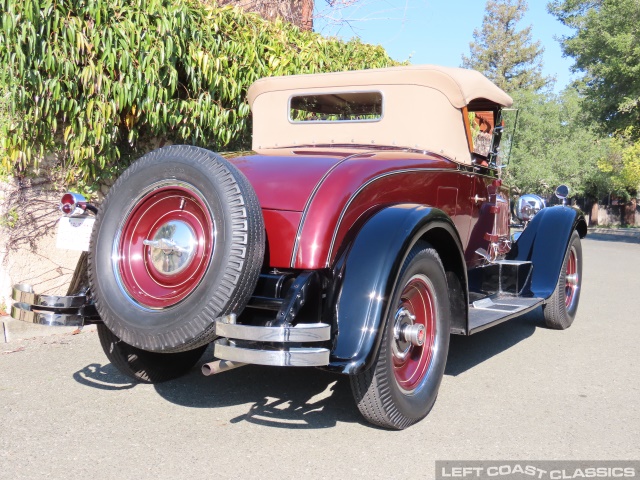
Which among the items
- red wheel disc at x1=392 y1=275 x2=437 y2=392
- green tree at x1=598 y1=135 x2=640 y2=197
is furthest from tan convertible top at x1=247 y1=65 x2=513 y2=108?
green tree at x1=598 y1=135 x2=640 y2=197

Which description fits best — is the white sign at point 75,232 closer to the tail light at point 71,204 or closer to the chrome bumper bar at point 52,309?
the tail light at point 71,204

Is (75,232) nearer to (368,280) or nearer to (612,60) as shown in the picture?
(368,280)

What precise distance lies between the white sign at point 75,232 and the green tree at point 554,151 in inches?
1297

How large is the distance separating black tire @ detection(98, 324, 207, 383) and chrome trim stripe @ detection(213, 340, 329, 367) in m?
1.18

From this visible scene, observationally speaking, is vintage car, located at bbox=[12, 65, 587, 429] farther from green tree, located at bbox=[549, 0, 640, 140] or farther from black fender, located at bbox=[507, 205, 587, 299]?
green tree, located at bbox=[549, 0, 640, 140]

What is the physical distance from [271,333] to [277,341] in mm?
41

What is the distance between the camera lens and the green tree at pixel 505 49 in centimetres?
5184

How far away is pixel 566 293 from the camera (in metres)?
6.11

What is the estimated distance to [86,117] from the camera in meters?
5.06

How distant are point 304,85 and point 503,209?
6.43 feet

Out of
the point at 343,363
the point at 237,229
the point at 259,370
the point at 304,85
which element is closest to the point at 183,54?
the point at 304,85

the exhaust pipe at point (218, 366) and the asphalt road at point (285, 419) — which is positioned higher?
the exhaust pipe at point (218, 366)

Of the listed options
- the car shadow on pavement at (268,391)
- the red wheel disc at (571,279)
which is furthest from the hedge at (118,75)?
the red wheel disc at (571,279)

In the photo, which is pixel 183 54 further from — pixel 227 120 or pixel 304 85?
pixel 304 85
